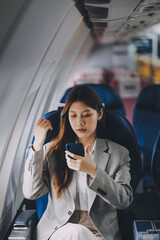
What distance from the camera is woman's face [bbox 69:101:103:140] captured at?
1.65 metres

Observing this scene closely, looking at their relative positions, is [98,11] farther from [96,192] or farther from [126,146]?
[96,192]

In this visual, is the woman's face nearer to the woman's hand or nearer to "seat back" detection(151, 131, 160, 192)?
the woman's hand

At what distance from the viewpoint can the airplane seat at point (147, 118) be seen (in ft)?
10.2

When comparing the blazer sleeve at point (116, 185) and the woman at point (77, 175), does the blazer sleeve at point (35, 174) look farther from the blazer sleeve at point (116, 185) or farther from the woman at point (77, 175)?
the blazer sleeve at point (116, 185)

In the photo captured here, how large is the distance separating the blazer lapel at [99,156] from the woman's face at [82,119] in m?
0.09

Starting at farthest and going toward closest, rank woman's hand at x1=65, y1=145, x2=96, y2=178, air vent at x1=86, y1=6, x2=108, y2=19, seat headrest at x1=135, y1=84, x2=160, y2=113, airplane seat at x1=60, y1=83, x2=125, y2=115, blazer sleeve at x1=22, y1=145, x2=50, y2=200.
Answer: seat headrest at x1=135, y1=84, x2=160, y2=113 → airplane seat at x1=60, y1=83, x2=125, y2=115 → air vent at x1=86, y1=6, x2=108, y2=19 → blazer sleeve at x1=22, y1=145, x2=50, y2=200 → woman's hand at x1=65, y1=145, x2=96, y2=178

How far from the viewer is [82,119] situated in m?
1.66

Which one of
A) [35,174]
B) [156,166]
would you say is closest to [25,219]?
[35,174]

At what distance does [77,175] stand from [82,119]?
29cm

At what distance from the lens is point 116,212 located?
5.75ft

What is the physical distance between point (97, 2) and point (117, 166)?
93 centimetres

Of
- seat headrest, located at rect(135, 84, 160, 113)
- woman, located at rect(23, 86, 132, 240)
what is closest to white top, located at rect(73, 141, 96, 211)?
woman, located at rect(23, 86, 132, 240)

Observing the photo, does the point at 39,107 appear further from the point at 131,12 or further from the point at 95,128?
the point at 131,12

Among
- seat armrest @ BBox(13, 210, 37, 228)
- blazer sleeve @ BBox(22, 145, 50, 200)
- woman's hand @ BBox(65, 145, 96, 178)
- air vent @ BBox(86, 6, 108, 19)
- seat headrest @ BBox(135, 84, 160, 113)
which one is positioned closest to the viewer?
woman's hand @ BBox(65, 145, 96, 178)
